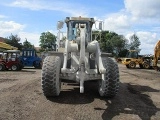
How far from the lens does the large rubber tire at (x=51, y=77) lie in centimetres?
884

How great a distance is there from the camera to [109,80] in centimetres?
906

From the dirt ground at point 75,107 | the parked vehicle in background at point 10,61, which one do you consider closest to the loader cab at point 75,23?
the dirt ground at point 75,107

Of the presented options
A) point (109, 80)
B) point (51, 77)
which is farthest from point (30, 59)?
point (109, 80)

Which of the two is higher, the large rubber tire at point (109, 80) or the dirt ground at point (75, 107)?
the large rubber tire at point (109, 80)

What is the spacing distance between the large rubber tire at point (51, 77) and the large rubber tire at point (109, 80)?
4.93 ft

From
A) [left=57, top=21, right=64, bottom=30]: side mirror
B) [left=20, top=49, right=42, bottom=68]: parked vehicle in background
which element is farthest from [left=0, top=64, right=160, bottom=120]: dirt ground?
[left=20, top=49, right=42, bottom=68]: parked vehicle in background

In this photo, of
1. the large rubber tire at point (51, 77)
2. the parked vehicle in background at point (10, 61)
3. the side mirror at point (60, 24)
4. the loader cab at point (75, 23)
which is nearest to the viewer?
the large rubber tire at point (51, 77)

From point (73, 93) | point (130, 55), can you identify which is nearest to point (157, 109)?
point (73, 93)

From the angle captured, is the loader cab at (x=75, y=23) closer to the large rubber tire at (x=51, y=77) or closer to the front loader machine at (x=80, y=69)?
the front loader machine at (x=80, y=69)

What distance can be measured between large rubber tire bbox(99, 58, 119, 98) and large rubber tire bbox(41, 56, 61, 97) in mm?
1501

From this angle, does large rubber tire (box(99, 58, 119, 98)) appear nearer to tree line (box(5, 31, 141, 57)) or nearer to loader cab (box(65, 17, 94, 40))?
loader cab (box(65, 17, 94, 40))

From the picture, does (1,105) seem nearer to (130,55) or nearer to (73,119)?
(73,119)

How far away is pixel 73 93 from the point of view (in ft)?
34.1

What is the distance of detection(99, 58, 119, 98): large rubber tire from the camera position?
905cm
